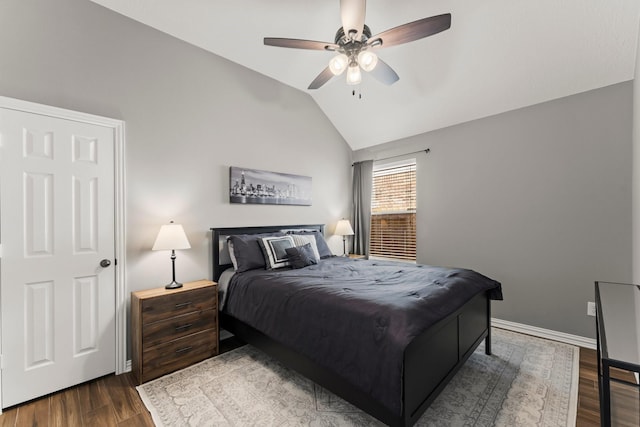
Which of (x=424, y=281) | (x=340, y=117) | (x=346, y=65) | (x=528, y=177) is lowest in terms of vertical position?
(x=424, y=281)

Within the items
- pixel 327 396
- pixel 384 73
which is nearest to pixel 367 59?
pixel 384 73

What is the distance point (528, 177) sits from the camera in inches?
124

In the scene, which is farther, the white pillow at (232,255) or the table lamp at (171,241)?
the white pillow at (232,255)

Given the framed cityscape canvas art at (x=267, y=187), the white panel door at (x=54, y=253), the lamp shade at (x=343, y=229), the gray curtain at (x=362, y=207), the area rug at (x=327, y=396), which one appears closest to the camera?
the area rug at (x=327, y=396)

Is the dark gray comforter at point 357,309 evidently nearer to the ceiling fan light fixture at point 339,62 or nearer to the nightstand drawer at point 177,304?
the nightstand drawer at point 177,304

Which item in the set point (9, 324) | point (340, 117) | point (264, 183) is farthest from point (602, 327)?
point (340, 117)

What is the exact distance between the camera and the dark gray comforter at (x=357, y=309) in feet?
4.99

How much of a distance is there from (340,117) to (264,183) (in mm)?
1844

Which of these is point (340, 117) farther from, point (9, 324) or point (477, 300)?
point (9, 324)

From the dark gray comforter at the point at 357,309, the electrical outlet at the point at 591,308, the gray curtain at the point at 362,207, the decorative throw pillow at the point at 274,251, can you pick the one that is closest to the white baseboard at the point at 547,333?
the electrical outlet at the point at 591,308

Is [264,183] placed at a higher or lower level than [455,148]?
lower

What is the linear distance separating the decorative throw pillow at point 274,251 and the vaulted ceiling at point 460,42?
221 centimetres

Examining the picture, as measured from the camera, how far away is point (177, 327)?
7.89 feet

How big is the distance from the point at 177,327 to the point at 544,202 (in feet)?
13.2
